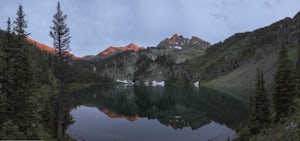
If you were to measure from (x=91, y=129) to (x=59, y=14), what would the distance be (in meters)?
34.3

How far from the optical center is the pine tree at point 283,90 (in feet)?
97.2

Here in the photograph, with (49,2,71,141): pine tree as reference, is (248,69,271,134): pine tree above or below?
below

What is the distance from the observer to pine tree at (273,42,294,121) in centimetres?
2962

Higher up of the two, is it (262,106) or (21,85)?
(21,85)

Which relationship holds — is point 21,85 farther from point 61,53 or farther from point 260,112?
point 260,112

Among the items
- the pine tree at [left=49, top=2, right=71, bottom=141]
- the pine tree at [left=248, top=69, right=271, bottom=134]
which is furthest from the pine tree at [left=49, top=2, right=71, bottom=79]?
the pine tree at [left=248, top=69, right=271, bottom=134]

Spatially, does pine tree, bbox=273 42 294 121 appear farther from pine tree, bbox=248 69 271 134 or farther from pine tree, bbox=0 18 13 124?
pine tree, bbox=0 18 13 124

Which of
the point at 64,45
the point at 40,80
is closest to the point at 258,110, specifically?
the point at 64,45

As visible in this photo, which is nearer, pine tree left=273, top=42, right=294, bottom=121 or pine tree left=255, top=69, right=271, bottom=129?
pine tree left=273, top=42, right=294, bottom=121

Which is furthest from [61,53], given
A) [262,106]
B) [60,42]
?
[262,106]

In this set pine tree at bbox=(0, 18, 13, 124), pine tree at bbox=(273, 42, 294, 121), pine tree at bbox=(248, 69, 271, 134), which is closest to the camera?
pine tree at bbox=(0, 18, 13, 124)

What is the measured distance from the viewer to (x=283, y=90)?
30.4 meters

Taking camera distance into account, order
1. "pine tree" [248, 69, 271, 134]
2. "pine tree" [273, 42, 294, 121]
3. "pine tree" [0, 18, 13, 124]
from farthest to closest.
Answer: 1. "pine tree" [248, 69, 271, 134]
2. "pine tree" [273, 42, 294, 121]
3. "pine tree" [0, 18, 13, 124]

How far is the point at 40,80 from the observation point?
119062 millimetres
